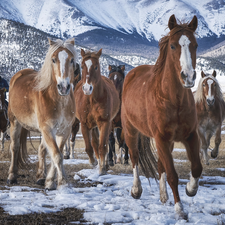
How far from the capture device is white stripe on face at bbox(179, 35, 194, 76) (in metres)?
3.81

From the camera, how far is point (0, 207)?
427 cm

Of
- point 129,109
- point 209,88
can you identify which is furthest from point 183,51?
point 209,88

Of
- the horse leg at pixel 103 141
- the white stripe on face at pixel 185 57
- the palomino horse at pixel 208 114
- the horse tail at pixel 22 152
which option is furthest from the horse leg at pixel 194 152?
the palomino horse at pixel 208 114

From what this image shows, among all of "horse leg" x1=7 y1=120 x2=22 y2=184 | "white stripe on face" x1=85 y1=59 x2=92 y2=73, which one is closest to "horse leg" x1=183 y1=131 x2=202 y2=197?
"white stripe on face" x1=85 y1=59 x2=92 y2=73

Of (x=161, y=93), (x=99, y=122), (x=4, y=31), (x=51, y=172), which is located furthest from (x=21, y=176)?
(x=4, y=31)

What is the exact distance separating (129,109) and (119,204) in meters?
1.83

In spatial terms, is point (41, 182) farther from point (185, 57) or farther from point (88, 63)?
point (185, 57)

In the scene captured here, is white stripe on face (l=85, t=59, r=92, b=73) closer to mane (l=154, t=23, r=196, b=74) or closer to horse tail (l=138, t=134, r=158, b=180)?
horse tail (l=138, t=134, r=158, b=180)

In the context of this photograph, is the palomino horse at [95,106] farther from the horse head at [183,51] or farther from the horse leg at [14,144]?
the horse head at [183,51]

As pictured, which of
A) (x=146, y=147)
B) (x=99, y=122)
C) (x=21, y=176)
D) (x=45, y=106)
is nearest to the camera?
(x=45, y=106)

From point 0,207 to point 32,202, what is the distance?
485 mm

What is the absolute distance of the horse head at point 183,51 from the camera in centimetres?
380

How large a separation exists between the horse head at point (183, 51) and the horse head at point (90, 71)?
3361 mm

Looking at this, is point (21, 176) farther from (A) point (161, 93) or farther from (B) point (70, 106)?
(A) point (161, 93)
